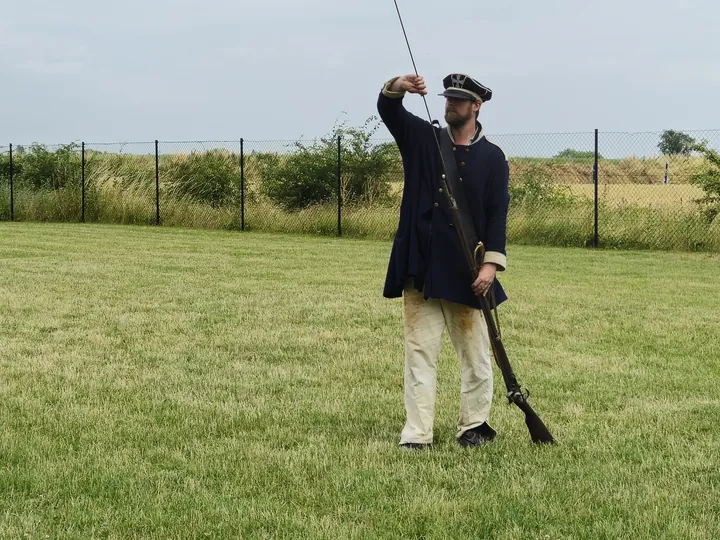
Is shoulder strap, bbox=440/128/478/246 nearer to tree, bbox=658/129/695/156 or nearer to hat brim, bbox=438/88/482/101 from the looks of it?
hat brim, bbox=438/88/482/101

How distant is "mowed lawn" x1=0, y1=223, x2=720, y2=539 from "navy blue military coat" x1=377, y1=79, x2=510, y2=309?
0.92 metres

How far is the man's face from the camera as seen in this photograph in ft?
16.4

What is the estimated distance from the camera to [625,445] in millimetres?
5188

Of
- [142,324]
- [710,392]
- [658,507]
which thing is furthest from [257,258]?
[658,507]

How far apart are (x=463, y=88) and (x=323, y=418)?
7.13 ft

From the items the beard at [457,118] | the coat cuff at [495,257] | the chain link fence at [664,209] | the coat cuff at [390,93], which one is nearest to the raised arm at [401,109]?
the coat cuff at [390,93]

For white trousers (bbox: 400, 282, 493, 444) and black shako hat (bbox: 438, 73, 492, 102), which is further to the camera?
white trousers (bbox: 400, 282, 493, 444)

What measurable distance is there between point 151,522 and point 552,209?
16865mm

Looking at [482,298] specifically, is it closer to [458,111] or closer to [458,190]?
[458,190]

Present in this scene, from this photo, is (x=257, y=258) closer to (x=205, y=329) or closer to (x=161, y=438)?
(x=205, y=329)

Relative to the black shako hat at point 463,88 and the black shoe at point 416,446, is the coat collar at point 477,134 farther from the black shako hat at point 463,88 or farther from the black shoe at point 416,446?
the black shoe at point 416,446

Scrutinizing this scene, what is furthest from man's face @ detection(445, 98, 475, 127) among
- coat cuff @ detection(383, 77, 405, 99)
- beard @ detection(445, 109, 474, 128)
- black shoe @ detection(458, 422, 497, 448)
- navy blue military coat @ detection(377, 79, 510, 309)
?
black shoe @ detection(458, 422, 497, 448)

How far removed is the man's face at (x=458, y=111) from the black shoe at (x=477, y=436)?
1.67m

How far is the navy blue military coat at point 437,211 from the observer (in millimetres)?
5047
